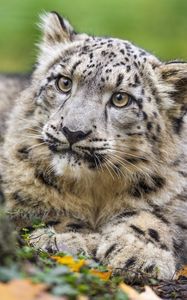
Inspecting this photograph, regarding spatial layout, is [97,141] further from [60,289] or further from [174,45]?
[174,45]

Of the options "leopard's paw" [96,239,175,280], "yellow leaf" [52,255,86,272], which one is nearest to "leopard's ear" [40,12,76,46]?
"leopard's paw" [96,239,175,280]

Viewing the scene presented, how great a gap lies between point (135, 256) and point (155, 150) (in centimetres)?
130

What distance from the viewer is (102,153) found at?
8.24m

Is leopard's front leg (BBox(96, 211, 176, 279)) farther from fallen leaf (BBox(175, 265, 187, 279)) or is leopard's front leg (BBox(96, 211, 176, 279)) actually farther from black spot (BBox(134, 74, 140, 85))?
black spot (BBox(134, 74, 140, 85))

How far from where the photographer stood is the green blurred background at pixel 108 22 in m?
21.8

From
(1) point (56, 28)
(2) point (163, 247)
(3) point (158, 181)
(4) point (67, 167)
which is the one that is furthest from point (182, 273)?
(1) point (56, 28)

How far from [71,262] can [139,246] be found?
160 cm

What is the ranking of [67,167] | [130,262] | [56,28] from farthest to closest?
[56,28]
[67,167]
[130,262]

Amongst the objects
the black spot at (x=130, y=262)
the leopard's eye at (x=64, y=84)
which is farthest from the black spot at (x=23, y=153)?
the black spot at (x=130, y=262)

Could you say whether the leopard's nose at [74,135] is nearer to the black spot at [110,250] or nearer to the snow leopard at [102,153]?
the snow leopard at [102,153]

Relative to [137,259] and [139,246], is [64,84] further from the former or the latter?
[137,259]

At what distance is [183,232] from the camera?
8.73 metres

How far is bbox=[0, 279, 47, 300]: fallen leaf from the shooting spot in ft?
17.2

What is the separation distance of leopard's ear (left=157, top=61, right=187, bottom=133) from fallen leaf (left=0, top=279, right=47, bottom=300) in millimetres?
3993
